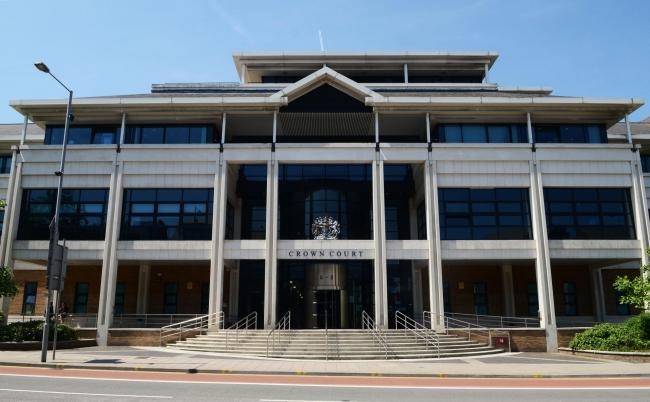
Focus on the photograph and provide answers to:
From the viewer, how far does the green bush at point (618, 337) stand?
20375 millimetres

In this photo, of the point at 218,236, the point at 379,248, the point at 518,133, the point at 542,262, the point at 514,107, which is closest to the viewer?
the point at 542,262

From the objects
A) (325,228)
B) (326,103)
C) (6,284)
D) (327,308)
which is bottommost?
(327,308)

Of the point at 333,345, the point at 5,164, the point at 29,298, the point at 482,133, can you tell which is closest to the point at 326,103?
the point at 482,133

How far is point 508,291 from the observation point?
99.8 ft

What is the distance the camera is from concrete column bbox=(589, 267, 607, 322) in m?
29.9

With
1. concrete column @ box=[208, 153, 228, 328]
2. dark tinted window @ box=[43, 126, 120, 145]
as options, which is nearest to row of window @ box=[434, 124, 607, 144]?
concrete column @ box=[208, 153, 228, 328]

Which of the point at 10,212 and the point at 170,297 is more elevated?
the point at 10,212

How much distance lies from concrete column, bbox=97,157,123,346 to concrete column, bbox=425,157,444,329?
54.7ft

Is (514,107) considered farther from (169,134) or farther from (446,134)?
(169,134)

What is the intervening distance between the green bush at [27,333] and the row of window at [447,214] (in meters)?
5.85

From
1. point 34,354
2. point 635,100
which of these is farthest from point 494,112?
point 34,354

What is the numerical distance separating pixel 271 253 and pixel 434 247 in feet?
28.6

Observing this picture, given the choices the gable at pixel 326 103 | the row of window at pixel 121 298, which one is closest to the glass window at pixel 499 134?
the gable at pixel 326 103

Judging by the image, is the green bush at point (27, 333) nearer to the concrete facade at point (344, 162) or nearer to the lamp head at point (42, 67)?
the concrete facade at point (344, 162)
